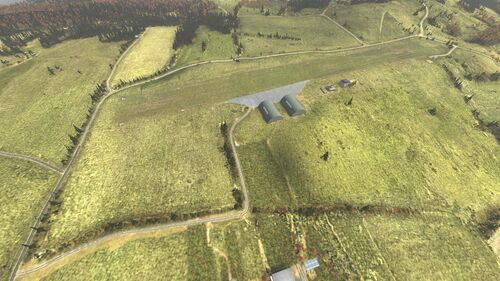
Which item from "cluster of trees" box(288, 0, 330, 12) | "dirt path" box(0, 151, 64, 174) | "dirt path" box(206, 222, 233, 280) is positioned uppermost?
"cluster of trees" box(288, 0, 330, 12)

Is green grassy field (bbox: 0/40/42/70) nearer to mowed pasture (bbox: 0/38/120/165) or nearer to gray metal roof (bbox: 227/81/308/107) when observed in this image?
mowed pasture (bbox: 0/38/120/165)

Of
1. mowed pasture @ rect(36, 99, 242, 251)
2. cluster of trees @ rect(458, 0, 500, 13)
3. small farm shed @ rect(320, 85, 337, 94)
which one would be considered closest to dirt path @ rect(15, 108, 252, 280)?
mowed pasture @ rect(36, 99, 242, 251)

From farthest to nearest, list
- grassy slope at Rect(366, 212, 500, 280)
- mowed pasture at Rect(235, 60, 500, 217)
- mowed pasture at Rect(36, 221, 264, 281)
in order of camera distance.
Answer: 1. mowed pasture at Rect(235, 60, 500, 217)
2. grassy slope at Rect(366, 212, 500, 280)
3. mowed pasture at Rect(36, 221, 264, 281)

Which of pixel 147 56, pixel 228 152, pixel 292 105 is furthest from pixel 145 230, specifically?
pixel 147 56

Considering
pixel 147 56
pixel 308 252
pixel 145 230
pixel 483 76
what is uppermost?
pixel 147 56

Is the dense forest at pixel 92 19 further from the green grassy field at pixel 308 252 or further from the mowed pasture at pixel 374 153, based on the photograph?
the green grassy field at pixel 308 252

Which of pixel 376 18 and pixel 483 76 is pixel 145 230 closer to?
pixel 483 76
